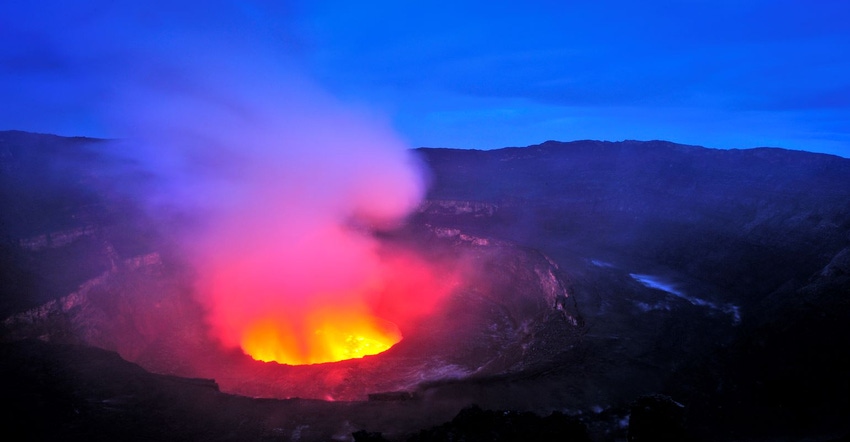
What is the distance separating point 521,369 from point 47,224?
2561 cm

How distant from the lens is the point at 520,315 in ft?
92.0

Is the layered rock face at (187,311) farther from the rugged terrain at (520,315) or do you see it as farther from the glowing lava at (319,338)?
the glowing lava at (319,338)

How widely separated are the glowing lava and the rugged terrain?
2.45m

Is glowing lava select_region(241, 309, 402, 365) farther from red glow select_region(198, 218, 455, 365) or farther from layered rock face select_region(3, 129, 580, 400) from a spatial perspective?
layered rock face select_region(3, 129, 580, 400)

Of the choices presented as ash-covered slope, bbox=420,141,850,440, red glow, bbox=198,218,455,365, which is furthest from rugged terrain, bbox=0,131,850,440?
red glow, bbox=198,218,455,365

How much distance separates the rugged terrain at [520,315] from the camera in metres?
13.3

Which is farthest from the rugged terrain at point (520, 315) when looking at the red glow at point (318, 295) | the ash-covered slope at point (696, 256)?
the red glow at point (318, 295)

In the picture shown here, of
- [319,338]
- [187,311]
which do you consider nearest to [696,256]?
[319,338]

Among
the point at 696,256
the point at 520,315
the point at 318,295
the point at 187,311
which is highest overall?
the point at 696,256

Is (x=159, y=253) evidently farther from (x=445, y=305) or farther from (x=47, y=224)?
(x=445, y=305)

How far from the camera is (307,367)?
2192 cm

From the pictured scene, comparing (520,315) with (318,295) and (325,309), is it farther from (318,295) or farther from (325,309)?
(318,295)

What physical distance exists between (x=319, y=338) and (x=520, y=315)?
11809mm

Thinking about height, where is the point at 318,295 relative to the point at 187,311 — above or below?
above
